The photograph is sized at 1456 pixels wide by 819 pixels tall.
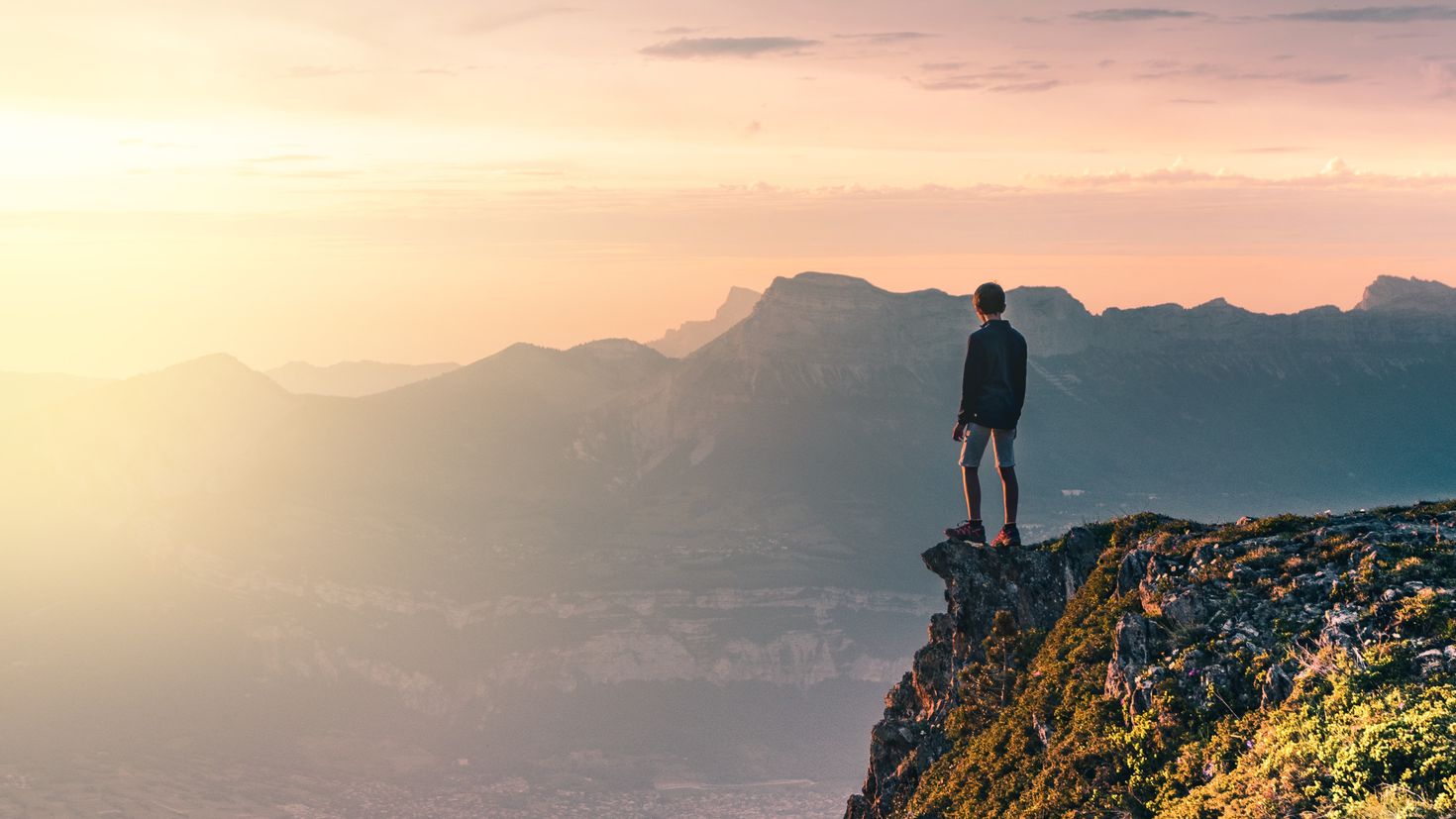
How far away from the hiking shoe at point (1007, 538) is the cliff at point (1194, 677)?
20 cm

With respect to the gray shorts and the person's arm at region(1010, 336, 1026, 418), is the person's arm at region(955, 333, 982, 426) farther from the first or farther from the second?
the person's arm at region(1010, 336, 1026, 418)

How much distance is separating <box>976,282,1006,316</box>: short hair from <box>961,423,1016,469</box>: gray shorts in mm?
1958

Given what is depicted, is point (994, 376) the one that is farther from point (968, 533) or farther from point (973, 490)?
point (968, 533)

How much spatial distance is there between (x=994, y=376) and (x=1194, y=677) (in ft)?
20.8

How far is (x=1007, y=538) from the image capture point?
24203 millimetres

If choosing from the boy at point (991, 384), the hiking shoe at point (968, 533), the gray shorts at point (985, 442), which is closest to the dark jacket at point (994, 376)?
the boy at point (991, 384)

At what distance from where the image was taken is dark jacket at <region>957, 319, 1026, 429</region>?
71.8 feet

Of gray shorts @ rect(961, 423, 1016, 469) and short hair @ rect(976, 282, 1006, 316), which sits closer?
short hair @ rect(976, 282, 1006, 316)

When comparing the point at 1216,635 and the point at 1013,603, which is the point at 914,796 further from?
the point at 1216,635

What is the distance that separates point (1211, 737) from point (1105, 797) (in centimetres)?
156

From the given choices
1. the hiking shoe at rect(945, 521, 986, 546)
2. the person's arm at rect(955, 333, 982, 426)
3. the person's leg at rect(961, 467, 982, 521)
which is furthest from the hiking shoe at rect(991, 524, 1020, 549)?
the person's arm at rect(955, 333, 982, 426)

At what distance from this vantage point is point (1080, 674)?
65.1ft

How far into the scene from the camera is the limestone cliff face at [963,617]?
76.6ft

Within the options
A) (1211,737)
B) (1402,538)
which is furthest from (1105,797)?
(1402,538)
